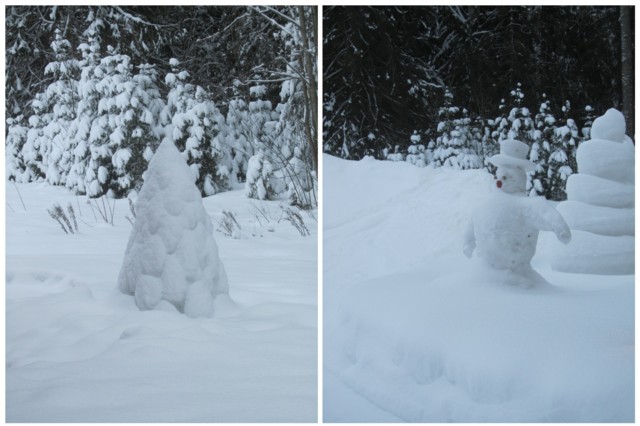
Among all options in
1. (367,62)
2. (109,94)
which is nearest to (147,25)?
(109,94)

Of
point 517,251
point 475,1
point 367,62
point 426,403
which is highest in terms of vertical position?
point 475,1

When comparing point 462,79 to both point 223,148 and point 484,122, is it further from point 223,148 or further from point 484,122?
point 223,148

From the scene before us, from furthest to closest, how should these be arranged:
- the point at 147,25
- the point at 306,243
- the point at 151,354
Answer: the point at 306,243 → the point at 147,25 → the point at 151,354

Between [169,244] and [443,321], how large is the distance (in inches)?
41.8

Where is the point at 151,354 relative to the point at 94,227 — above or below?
below

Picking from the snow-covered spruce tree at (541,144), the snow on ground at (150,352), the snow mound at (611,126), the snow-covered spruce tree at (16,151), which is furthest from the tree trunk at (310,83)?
the snow-covered spruce tree at (16,151)

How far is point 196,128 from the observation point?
406 centimetres

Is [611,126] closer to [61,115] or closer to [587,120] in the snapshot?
[587,120]

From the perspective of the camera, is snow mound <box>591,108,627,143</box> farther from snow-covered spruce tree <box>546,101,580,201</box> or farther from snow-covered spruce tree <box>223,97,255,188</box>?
snow-covered spruce tree <box>223,97,255,188</box>

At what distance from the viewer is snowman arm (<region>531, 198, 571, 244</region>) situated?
7.01ft

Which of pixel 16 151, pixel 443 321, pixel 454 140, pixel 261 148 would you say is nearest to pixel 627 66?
pixel 454 140

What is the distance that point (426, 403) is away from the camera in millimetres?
2080

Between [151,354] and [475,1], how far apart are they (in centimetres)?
187

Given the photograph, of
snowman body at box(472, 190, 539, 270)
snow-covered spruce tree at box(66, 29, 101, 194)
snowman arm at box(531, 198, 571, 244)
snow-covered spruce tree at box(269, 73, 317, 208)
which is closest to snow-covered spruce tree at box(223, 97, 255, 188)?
snow-covered spruce tree at box(269, 73, 317, 208)
